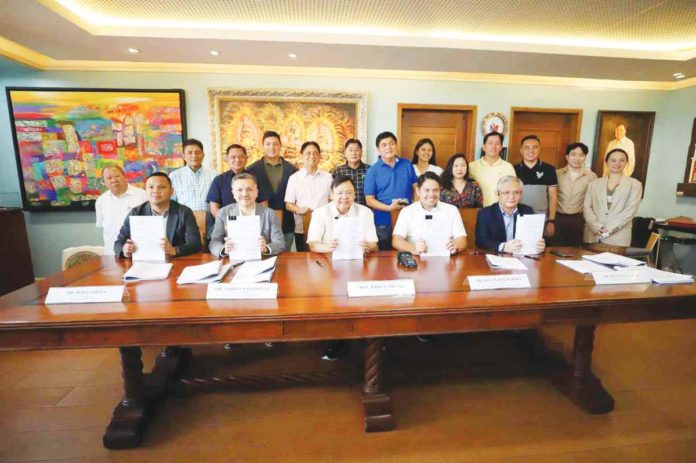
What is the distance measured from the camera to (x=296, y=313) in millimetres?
1153

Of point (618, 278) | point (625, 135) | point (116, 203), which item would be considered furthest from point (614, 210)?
point (116, 203)

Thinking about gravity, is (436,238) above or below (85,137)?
below

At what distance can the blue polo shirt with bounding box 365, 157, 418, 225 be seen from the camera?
296 cm

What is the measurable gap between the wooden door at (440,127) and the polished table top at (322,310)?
2939 mm

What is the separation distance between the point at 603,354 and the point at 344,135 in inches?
127

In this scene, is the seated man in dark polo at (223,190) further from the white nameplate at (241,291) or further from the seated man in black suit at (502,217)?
the seated man in black suit at (502,217)

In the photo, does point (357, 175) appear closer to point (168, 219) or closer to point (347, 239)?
point (347, 239)

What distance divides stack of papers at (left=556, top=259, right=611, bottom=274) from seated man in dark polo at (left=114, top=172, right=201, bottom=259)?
7.28 ft

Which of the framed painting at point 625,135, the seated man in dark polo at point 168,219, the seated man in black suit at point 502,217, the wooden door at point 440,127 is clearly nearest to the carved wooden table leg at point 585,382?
the seated man in black suit at point 502,217

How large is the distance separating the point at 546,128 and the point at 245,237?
170 inches

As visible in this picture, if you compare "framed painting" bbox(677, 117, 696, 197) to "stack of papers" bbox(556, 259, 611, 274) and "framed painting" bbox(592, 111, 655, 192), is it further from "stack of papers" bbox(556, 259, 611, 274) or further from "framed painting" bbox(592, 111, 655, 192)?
"stack of papers" bbox(556, 259, 611, 274)

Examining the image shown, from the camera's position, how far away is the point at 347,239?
6.23 feet

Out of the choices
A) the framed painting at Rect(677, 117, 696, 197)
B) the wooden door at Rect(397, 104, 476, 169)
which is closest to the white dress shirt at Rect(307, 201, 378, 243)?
the wooden door at Rect(397, 104, 476, 169)

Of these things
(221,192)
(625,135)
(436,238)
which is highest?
(625,135)
